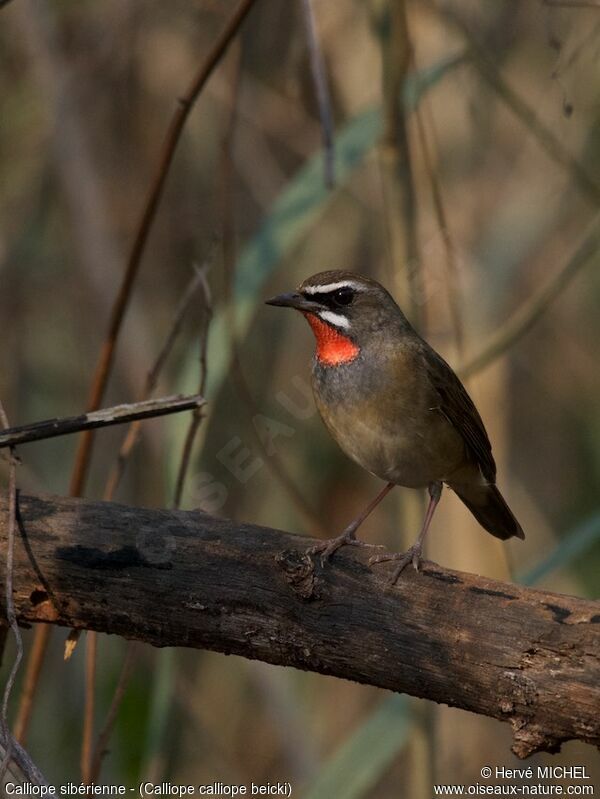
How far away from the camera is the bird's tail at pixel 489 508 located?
4430 millimetres

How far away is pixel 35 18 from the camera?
549 cm

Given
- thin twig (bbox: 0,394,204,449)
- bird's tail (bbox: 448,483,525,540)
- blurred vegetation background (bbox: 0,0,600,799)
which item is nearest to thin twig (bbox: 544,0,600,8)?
blurred vegetation background (bbox: 0,0,600,799)

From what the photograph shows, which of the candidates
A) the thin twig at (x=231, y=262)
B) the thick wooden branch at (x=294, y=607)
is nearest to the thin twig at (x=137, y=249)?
the thin twig at (x=231, y=262)

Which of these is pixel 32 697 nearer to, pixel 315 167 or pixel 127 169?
pixel 315 167

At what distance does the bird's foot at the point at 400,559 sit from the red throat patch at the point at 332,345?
1.06 metres

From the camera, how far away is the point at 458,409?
4180 mm

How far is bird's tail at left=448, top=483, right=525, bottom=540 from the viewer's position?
14.5 ft

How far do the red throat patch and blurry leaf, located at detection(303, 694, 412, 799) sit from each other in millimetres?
1298

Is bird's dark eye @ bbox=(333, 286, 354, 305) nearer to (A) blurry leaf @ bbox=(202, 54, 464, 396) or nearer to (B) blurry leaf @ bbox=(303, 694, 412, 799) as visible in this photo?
(A) blurry leaf @ bbox=(202, 54, 464, 396)

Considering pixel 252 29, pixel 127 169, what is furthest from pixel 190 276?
pixel 252 29

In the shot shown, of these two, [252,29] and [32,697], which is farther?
[252,29]

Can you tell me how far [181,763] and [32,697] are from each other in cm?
273

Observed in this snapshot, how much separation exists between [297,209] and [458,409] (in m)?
1.00

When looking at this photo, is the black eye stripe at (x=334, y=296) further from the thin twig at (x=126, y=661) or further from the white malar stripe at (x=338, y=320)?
the thin twig at (x=126, y=661)
